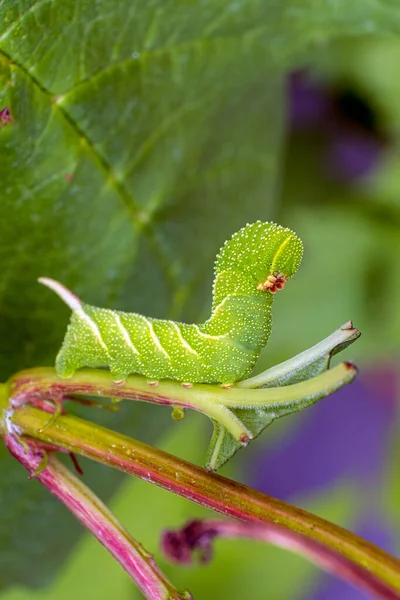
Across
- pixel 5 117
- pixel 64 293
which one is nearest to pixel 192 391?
pixel 64 293

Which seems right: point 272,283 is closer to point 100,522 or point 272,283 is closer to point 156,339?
point 156,339

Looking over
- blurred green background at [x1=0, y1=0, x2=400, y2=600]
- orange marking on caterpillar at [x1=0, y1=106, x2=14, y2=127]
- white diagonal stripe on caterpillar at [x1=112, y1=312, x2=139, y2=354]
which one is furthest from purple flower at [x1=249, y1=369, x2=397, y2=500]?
orange marking on caterpillar at [x1=0, y1=106, x2=14, y2=127]

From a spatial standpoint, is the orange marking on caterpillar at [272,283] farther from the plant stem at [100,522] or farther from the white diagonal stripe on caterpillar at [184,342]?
the plant stem at [100,522]

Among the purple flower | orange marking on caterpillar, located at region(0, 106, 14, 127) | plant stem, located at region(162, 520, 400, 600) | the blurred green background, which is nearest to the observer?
plant stem, located at region(162, 520, 400, 600)

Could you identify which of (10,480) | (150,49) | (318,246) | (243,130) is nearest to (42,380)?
A: (10,480)

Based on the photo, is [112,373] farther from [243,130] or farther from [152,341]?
[243,130]

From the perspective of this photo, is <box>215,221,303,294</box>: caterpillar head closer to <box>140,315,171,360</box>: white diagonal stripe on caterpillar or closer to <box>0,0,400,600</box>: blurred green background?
<box>140,315,171,360</box>: white diagonal stripe on caterpillar

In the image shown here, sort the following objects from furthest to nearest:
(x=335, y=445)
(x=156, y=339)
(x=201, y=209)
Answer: (x=335, y=445) < (x=201, y=209) < (x=156, y=339)
